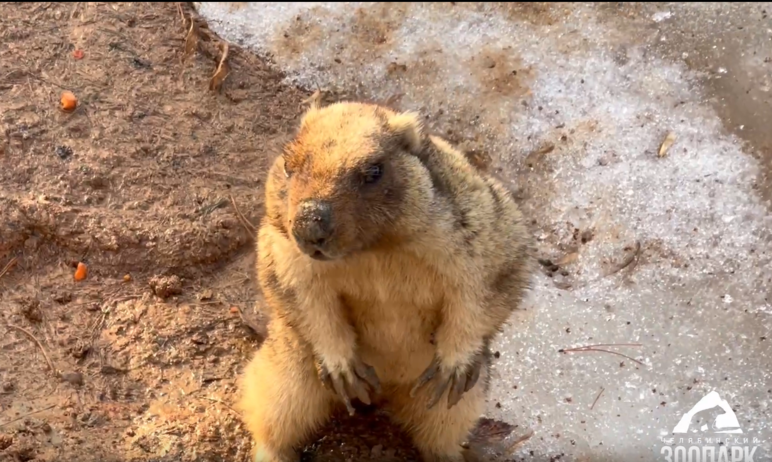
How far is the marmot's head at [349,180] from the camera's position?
9.96 ft

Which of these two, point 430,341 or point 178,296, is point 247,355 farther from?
point 430,341

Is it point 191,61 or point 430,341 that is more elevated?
point 430,341

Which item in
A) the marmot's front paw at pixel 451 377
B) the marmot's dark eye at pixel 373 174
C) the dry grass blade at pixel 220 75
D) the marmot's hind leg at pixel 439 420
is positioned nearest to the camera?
the marmot's dark eye at pixel 373 174

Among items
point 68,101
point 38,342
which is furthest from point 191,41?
point 38,342

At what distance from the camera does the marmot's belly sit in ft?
12.1

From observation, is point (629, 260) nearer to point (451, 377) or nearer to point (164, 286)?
point (451, 377)

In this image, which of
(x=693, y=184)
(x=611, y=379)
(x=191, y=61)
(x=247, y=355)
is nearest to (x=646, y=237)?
(x=693, y=184)

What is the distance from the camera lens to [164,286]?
201 inches

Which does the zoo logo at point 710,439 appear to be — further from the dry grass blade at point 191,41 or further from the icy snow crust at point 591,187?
the dry grass blade at point 191,41

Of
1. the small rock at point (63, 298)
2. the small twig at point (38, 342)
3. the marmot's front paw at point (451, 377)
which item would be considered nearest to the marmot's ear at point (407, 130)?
the marmot's front paw at point (451, 377)

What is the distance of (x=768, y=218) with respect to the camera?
5.52m

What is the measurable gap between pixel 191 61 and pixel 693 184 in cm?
402

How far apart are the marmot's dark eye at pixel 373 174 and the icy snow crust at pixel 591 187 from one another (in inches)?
87.9

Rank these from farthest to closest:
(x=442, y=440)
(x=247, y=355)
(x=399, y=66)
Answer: (x=399, y=66)
(x=247, y=355)
(x=442, y=440)
